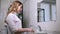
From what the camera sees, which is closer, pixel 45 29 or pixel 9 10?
pixel 45 29

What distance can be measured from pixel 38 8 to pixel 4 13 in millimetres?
632

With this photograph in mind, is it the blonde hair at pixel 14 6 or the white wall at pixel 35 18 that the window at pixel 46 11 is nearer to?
the white wall at pixel 35 18

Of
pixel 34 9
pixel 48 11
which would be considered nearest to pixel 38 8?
pixel 34 9

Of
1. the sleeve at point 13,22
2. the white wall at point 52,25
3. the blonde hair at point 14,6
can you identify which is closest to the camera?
the white wall at point 52,25

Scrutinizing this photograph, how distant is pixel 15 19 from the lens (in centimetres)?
201

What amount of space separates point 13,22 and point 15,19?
8 cm

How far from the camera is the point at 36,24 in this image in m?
2.01

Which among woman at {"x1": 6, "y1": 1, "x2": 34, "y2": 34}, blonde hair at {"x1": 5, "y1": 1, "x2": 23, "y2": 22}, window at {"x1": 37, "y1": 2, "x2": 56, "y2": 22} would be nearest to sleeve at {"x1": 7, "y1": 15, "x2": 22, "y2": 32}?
woman at {"x1": 6, "y1": 1, "x2": 34, "y2": 34}

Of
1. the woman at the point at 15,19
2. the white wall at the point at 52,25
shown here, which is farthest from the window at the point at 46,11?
the woman at the point at 15,19

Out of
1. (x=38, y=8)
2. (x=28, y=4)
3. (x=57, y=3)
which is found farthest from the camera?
(x=28, y=4)

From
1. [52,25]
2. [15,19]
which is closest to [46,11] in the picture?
[52,25]

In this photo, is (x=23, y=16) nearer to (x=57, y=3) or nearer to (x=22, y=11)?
(x=22, y=11)

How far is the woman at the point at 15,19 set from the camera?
1.94 metres

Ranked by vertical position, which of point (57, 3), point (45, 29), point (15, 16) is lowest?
point (45, 29)
